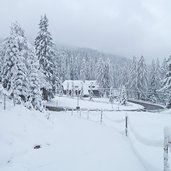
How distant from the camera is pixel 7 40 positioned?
2605cm

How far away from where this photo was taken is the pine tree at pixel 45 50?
4531cm

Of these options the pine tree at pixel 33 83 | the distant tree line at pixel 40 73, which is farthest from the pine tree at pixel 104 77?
the pine tree at pixel 33 83

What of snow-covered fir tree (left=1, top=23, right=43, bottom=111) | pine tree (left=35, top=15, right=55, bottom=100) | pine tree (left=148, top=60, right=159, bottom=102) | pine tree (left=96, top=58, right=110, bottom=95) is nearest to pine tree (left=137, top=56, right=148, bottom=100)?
pine tree (left=148, top=60, right=159, bottom=102)

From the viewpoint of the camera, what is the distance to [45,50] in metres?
45.9

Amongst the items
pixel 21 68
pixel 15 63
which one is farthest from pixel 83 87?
pixel 21 68

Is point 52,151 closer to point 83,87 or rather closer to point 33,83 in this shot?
point 33,83

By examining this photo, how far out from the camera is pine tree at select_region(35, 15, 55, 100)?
149 feet

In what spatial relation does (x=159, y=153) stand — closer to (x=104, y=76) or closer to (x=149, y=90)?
(x=149, y=90)

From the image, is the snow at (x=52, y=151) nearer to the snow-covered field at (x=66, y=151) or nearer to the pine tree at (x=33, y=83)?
the snow-covered field at (x=66, y=151)

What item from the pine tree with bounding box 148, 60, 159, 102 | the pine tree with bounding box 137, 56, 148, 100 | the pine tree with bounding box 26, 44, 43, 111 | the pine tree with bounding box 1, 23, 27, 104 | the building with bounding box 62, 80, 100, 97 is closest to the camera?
the pine tree with bounding box 1, 23, 27, 104

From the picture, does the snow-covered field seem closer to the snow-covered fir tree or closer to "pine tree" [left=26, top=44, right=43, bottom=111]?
the snow-covered fir tree

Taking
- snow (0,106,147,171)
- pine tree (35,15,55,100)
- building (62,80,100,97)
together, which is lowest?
snow (0,106,147,171)

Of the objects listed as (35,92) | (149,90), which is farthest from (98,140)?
(149,90)

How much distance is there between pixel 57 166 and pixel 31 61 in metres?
20.1
